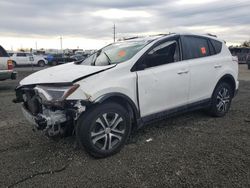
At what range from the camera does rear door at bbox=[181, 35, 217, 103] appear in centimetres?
464

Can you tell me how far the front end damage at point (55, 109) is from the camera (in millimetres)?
3264

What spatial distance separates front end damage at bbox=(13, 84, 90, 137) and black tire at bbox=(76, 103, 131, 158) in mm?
157

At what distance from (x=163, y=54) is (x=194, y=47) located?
0.88 m

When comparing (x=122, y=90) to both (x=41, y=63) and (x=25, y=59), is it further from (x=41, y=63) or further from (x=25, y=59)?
(x=41, y=63)

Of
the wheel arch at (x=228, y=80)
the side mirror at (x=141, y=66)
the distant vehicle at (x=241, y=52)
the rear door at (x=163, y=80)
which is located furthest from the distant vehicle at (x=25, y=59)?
the side mirror at (x=141, y=66)

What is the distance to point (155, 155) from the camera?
142 inches

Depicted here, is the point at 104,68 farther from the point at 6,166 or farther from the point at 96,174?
the point at 6,166

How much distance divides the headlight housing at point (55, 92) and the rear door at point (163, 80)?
1074mm

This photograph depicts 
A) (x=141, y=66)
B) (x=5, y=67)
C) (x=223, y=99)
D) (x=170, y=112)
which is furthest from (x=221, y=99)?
(x=5, y=67)

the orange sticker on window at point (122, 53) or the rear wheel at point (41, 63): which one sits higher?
the rear wheel at point (41, 63)

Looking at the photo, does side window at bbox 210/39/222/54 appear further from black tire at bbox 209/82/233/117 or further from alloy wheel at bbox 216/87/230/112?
alloy wheel at bbox 216/87/230/112

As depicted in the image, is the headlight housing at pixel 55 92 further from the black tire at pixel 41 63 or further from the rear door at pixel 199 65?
the black tire at pixel 41 63

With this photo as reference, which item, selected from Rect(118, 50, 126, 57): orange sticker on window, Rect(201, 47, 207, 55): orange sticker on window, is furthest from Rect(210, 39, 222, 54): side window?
Rect(118, 50, 126, 57): orange sticker on window

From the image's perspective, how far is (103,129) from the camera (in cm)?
349
